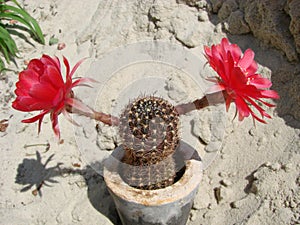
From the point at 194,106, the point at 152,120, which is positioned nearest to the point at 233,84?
the point at 194,106

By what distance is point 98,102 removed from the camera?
2.12 metres

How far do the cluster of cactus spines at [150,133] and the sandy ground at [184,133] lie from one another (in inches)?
20.8

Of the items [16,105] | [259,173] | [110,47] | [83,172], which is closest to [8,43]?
[110,47]

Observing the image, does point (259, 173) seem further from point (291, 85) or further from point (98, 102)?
point (98, 102)

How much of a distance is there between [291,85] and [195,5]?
796 mm

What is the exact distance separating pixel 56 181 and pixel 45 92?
96 cm

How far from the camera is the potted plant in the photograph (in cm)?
113

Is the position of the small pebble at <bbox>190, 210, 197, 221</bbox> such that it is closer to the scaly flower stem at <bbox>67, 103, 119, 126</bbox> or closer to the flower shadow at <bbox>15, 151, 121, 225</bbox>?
the flower shadow at <bbox>15, 151, 121, 225</bbox>

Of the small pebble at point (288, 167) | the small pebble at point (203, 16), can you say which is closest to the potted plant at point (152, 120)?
the small pebble at point (288, 167)

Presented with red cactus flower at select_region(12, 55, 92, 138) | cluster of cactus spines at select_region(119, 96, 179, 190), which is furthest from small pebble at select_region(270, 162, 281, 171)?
red cactus flower at select_region(12, 55, 92, 138)

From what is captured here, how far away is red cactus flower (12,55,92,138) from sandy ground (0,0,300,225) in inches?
30.7

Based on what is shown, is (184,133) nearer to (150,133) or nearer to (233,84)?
(150,133)

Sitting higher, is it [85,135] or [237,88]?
[237,88]

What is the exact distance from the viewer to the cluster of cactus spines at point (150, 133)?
1.28 m
